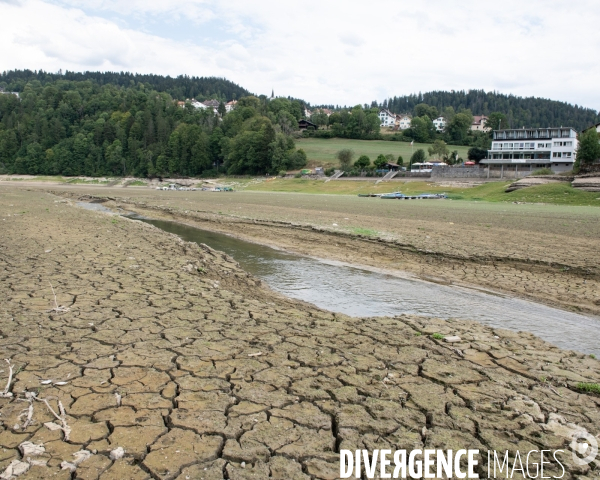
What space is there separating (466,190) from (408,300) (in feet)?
171

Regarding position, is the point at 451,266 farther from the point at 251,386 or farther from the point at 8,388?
the point at 8,388

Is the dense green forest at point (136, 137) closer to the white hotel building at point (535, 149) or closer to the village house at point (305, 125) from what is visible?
the village house at point (305, 125)

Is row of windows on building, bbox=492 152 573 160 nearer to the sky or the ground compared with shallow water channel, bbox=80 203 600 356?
nearer to the sky

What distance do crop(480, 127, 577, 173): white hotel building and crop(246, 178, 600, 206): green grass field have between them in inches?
1274

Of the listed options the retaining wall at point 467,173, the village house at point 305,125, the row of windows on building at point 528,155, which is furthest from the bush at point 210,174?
the row of windows on building at point 528,155

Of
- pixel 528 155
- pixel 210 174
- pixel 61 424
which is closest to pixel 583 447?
pixel 61 424

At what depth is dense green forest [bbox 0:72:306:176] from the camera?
102688 millimetres

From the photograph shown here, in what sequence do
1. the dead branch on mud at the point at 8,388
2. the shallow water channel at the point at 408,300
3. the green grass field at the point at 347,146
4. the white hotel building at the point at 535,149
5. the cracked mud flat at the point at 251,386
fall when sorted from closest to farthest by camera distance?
the cracked mud flat at the point at 251,386, the dead branch on mud at the point at 8,388, the shallow water channel at the point at 408,300, the white hotel building at the point at 535,149, the green grass field at the point at 347,146

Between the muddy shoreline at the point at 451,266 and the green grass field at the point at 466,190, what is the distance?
30508 mm

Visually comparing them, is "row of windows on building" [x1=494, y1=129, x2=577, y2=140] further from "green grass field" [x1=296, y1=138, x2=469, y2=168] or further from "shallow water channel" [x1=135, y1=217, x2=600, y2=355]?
"shallow water channel" [x1=135, y1=217, x2=600, y2=355]

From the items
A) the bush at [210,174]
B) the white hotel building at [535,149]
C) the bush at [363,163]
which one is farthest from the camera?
the bush at [210,174]

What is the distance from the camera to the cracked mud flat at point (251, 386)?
3637 mm

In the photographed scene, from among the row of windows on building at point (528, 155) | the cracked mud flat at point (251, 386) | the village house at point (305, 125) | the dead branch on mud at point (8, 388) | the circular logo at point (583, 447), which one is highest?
the village house at point (305, 125)

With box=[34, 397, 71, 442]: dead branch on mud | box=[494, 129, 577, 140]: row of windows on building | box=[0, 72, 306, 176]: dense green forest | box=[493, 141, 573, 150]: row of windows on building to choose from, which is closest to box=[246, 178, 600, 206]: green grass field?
box=[0, 72, 306, 176]: dense green forest
